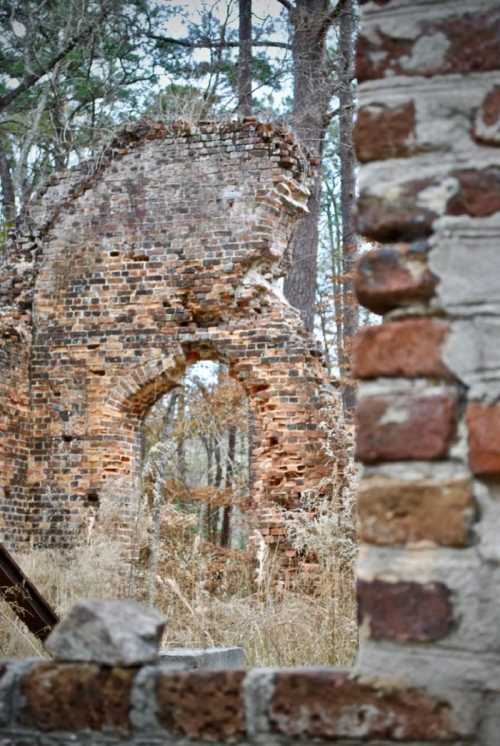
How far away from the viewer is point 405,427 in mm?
1767

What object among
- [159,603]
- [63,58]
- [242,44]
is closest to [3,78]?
[63,58]

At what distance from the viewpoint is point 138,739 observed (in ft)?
6.03

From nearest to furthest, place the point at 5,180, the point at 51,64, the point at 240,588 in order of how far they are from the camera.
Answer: the point at 240,588 → the point at 51,64 → the point at 5,180

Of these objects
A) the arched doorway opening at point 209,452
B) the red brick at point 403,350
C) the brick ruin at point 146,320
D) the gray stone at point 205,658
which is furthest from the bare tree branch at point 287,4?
the red brick at point 403,350

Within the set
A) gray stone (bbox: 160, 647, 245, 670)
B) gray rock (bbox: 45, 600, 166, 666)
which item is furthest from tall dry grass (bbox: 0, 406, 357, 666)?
gray rock (bbox: 45, 600, 166, 666)

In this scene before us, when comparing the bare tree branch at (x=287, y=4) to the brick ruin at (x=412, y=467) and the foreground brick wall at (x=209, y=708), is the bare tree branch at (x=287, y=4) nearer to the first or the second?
the brick ruin at (x=412, y=467)

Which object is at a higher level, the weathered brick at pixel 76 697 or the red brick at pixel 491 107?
the red brick at pixel 491 107

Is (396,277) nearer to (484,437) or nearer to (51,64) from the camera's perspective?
(484,437)

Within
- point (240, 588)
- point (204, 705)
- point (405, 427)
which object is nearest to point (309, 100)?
point (240, 588)

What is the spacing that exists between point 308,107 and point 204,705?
51.0 ft

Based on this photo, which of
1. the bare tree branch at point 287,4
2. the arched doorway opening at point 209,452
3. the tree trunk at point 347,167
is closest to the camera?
the arched doorway opening at point 209,452

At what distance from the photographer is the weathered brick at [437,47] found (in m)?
1.82

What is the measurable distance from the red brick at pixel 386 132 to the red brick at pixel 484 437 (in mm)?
477

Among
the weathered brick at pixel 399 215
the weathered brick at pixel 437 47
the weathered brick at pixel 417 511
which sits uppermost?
the weathered brick at pixel 437 47
